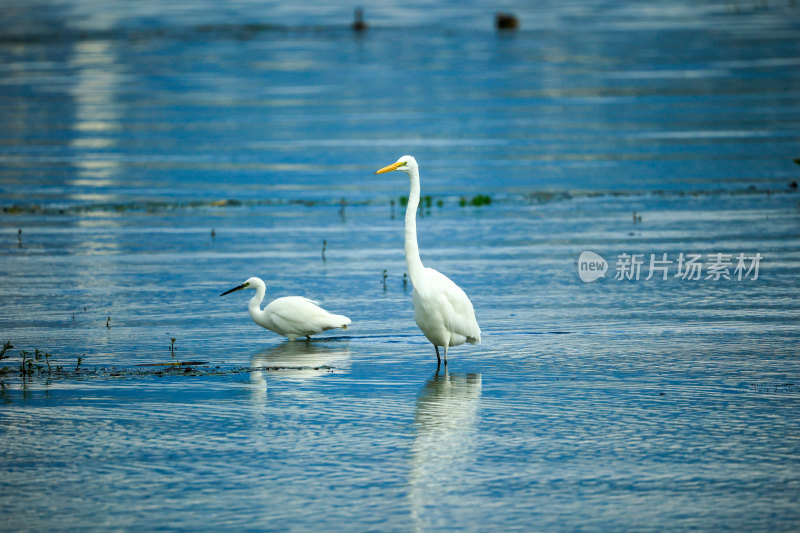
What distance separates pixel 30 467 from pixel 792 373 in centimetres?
608

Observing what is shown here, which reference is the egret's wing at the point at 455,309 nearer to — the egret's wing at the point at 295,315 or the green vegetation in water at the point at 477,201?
the egret's wing at the point at 295,315

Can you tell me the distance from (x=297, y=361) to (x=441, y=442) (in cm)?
304

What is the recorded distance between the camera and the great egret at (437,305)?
1079 cm

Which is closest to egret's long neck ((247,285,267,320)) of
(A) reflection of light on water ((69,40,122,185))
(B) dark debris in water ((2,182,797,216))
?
(B) dark debris in water ((2,182,797,216))

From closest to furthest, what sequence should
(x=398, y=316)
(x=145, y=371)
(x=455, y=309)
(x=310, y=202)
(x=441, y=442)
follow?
(x=441, y=442) → (x=145, y=371) → (x=455, y=309) → (x=398, y=316) → (x=310, y=202)

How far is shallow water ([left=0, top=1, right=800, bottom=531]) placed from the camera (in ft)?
25.3

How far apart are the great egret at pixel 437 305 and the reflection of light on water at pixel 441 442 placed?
1.36 feet

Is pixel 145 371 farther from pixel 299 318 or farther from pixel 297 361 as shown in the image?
pixel 299 318

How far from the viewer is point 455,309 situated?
35.8ft

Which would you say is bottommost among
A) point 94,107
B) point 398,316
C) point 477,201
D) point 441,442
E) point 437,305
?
point 441,442

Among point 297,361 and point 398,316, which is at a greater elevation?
point 398,316

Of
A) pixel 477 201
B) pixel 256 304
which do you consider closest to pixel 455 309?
pixel 256 304

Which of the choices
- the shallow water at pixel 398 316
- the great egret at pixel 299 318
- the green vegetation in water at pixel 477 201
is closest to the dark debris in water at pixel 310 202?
the green vegetation in water at pixel 477 201

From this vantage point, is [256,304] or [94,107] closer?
[256,304]
